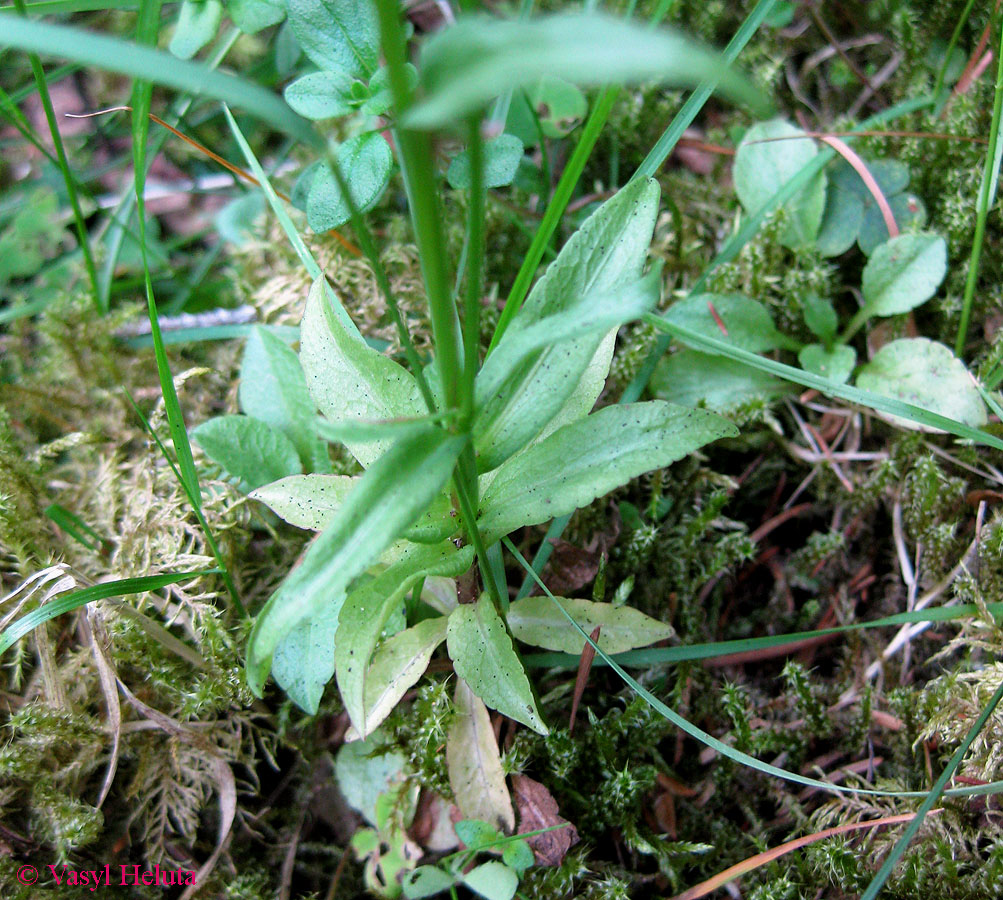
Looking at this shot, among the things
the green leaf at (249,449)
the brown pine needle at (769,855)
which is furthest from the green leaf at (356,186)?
the brown pine needle at (769,855)

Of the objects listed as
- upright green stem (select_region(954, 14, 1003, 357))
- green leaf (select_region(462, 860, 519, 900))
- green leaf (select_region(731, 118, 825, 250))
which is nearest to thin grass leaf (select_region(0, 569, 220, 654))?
green leaf (select_region(462, 860, 519, 900))

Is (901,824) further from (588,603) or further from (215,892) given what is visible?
(215,892)

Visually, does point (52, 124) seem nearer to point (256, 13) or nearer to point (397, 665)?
point (256, 13)

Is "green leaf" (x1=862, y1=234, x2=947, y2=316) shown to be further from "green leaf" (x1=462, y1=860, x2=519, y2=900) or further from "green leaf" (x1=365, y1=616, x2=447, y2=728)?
"green leaf" (x1=462, y1=860, x2=519, y2=900)

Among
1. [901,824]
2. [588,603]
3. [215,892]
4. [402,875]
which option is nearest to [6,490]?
[215,892]

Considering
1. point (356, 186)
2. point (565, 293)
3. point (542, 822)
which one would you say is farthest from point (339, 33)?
point (542, 822)

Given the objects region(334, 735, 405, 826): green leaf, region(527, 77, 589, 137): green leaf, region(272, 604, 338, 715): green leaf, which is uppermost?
region(527, 77, 589, 137): green leaf

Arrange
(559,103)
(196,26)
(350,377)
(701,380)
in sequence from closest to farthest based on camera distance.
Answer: (350,377)
(196,26)
(701,380)
(559,103)
